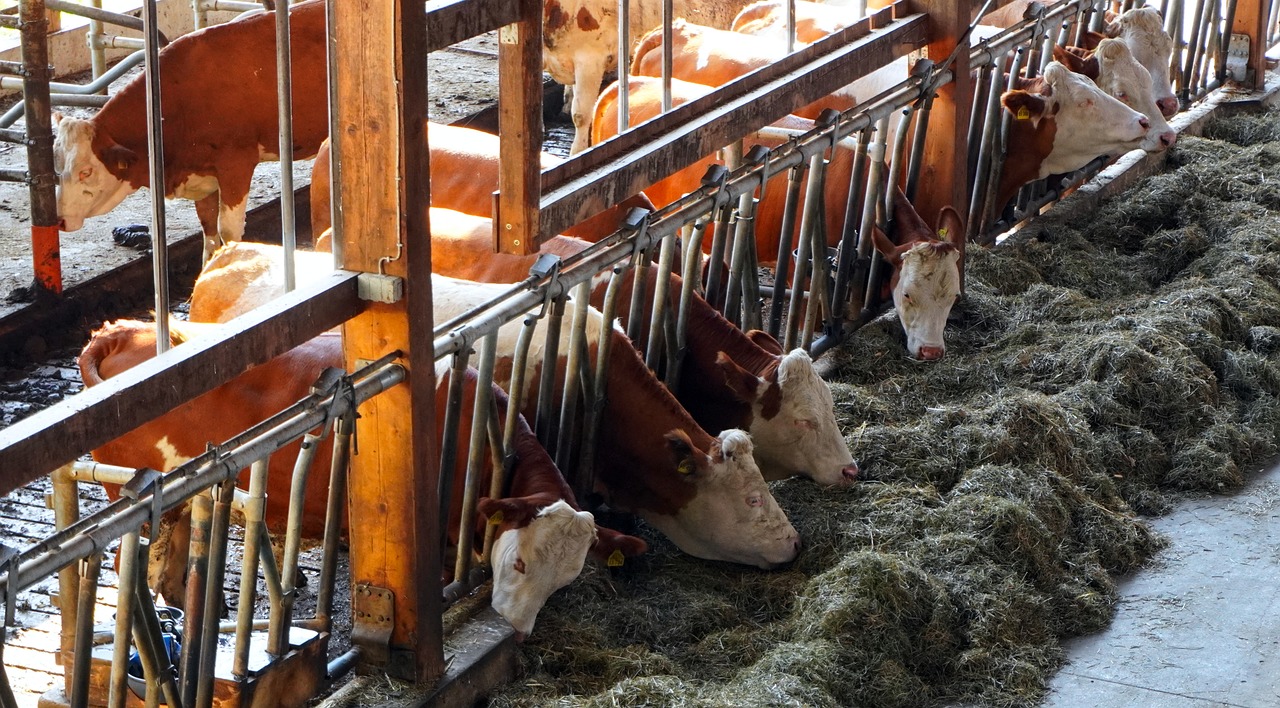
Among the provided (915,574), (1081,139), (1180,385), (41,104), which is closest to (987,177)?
(1081,139)

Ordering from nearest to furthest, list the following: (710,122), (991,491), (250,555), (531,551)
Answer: (250,555) < (531,551) < (991,491) < (710,122)

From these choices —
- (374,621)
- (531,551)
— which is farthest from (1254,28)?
(374,621)

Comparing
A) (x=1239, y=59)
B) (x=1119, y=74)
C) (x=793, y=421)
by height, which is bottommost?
(x=793, y=421)

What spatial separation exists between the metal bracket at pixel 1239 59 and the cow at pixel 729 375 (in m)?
6.95

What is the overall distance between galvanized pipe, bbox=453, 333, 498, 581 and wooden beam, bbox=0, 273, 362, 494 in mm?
638

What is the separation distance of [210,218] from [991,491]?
4867 mm

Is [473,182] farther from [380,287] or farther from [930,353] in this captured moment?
[380,287]

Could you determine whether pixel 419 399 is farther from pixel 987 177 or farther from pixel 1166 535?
pixel 987 177

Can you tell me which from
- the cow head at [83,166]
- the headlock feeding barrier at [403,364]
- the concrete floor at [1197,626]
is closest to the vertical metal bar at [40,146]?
the cow head at [83,166]

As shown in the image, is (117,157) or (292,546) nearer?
(292,546)

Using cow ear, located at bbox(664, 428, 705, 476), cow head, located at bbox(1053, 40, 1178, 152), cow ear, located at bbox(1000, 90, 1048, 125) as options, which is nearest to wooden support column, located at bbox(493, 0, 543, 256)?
cow ear, located at bbox(664, 428, 705, 476)

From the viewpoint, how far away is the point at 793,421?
20.2 feet

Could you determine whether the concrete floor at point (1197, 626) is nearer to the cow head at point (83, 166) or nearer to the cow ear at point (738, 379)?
the cow ear at point (738, 379)

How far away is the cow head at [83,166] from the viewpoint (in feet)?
27.7
